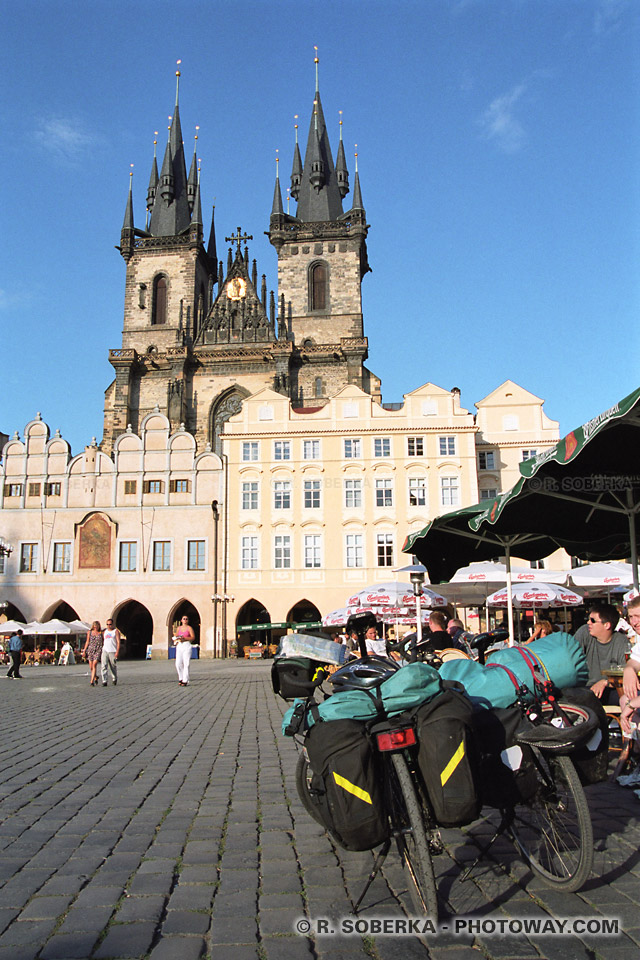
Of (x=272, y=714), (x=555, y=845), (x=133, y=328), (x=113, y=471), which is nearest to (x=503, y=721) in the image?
(x=555, y=845)

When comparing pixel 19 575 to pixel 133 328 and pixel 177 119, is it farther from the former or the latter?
pixel 177 119

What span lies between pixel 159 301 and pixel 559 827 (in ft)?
176

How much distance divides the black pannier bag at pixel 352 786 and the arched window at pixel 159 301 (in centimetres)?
5247

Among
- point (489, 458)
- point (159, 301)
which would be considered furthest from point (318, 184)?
point (489, 458)

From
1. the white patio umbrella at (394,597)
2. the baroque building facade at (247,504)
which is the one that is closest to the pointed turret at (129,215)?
the baroque building facade at (247,504)

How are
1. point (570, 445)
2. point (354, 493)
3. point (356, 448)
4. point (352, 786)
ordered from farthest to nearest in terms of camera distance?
point (356, 448) → point (354, 493) → point (570, 445) → point (352, 786)

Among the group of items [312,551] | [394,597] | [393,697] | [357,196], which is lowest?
[393,697]

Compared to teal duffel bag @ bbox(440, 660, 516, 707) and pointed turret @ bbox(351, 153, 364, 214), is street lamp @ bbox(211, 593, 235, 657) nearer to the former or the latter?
pointed turret @ bbox(351, 153, 364, 214)

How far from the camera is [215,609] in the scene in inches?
1449

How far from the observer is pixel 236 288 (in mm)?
53375

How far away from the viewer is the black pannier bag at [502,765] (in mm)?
3303

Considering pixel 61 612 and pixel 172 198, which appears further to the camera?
pixel 172 198

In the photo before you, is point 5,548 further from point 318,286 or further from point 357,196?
point 357,196

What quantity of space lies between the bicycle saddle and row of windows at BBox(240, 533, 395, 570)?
33067mm
